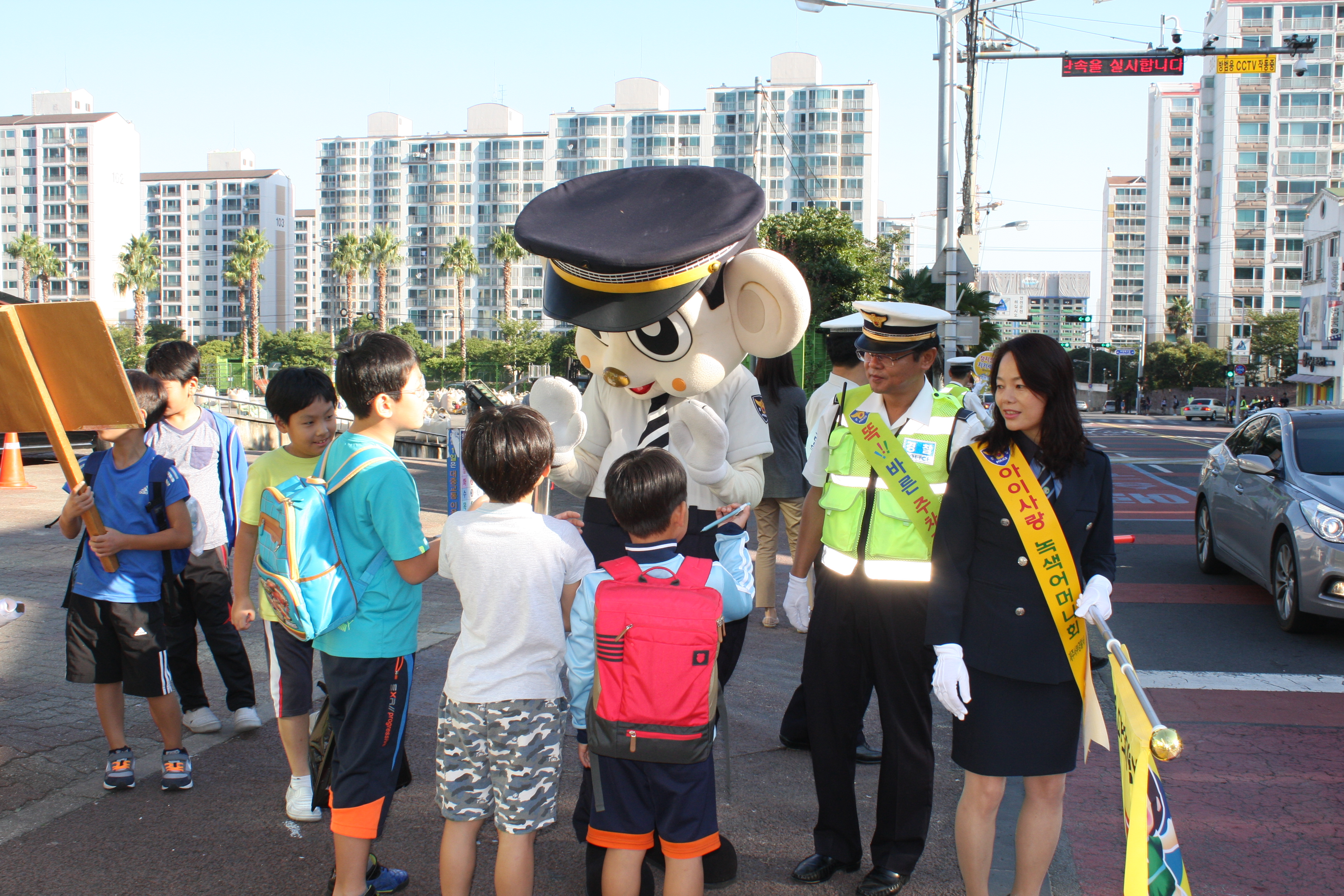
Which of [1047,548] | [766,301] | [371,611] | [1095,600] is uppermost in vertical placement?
[766,301]

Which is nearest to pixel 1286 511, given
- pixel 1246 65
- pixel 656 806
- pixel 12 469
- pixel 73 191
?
pixel 656 806

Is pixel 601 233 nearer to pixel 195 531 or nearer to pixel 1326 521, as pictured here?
pixel 195 531

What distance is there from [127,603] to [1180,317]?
329ft

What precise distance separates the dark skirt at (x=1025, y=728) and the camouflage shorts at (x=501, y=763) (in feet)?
4.04

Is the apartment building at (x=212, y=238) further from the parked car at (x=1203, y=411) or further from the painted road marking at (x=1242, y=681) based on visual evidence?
the painted road marking at (x=1242, y=681)

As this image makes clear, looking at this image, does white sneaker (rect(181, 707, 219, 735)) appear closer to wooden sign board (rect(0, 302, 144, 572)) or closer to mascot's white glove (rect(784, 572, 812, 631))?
wooden sign board (rect(0, 302, 144, 572))

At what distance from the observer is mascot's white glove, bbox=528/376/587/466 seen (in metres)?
3.78

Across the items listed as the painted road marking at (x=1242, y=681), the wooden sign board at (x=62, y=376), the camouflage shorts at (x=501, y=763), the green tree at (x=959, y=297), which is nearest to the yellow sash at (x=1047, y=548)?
the camouflage shorts at (x=501, y=763)

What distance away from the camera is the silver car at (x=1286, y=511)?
263 inches

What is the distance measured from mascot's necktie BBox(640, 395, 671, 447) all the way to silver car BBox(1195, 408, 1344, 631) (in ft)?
17.3

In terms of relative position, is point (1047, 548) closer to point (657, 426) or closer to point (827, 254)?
point (657, 426)

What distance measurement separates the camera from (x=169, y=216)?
138250 millimetres

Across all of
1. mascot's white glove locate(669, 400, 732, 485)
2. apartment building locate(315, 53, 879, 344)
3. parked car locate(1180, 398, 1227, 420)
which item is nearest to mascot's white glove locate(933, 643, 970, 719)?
mascot's white glove locate(669, 400, 732, 485)

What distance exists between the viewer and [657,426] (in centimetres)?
377
